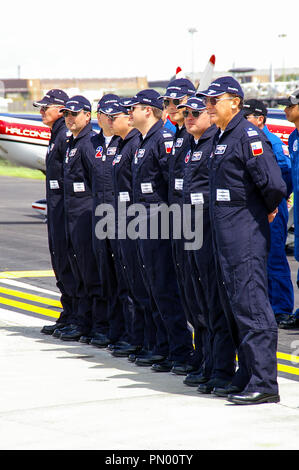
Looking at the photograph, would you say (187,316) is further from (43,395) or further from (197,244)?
(43,395)

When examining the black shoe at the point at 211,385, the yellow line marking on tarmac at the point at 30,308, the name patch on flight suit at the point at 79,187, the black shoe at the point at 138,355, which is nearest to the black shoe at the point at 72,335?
the black shoe at the point at 138,355

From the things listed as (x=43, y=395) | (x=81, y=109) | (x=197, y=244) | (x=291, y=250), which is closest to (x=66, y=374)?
(x=43, y=395)

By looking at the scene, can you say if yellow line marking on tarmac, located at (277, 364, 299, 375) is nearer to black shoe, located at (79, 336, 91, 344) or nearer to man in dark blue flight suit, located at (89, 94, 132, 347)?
man in dark blue flight suit, located at (89, 94, 132, 347)

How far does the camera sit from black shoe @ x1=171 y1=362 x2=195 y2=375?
24.5 ft

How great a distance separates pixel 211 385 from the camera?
683 cm

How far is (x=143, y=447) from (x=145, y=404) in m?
1.15

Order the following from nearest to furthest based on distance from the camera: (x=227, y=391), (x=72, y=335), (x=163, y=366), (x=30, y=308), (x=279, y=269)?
1. (x=227, y=391)
2. (x=163, y=366)
3. (x=72, y=335)
4. (x=279, y=269)
5. (x=30, y=308)

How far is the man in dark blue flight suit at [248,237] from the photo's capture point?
A: 6.52 meters

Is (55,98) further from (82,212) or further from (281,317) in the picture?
(281,317)

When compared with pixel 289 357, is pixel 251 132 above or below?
above

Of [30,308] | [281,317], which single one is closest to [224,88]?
[281,317]

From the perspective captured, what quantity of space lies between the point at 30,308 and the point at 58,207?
1.85 meters

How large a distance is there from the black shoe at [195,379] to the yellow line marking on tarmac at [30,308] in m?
3.24

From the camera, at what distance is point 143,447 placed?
5332 mm
